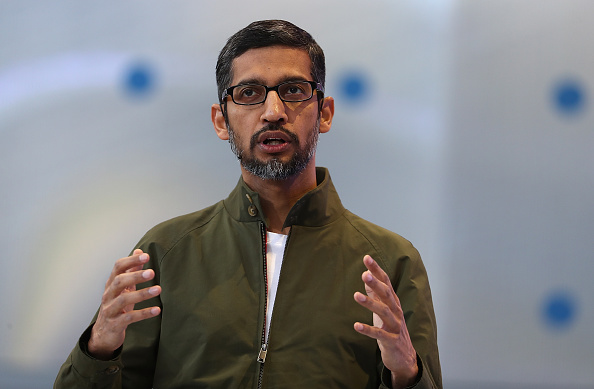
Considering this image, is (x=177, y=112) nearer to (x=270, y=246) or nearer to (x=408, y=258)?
(x=270, y=246)

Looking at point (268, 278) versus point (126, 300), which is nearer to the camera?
point (126, 300)

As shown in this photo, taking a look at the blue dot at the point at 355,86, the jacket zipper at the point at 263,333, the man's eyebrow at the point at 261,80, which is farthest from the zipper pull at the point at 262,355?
the blue dot at the point at 355,86

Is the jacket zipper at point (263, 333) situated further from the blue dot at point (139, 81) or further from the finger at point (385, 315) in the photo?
the blue dot at point (139, 81)

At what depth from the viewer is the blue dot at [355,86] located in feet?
7.50

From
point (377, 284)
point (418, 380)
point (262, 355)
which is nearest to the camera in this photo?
point (377, 284)

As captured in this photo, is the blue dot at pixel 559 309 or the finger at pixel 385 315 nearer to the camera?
the finger at pixel 385 315

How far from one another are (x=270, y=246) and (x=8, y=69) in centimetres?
121

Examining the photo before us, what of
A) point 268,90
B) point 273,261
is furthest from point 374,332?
point 268,90

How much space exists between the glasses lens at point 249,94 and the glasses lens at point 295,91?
1.8 inches

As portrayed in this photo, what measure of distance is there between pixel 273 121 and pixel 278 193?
189 mm

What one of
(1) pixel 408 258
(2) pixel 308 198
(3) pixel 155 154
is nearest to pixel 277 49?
(2) pixel 308 198

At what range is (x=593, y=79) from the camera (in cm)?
229

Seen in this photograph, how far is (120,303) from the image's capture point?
1329 millimetres

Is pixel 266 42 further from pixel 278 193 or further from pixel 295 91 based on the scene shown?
pixel 278 193
